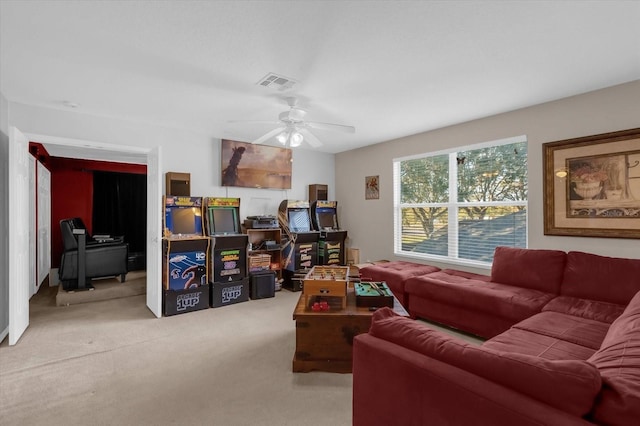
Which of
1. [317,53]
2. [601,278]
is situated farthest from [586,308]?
[317,53]

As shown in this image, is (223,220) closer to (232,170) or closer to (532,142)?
(232,170)

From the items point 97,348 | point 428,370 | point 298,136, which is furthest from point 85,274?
point 428,370

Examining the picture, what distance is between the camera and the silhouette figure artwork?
5102 millimetres

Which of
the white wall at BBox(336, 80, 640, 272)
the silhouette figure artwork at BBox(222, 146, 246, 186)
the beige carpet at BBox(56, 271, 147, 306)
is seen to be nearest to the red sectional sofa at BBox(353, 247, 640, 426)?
the white wall at BBox(336, 80, 640, 272)

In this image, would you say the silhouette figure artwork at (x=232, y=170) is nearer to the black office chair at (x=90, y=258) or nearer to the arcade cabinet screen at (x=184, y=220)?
→ the arcade cabinet screen at (x=184, y=220)

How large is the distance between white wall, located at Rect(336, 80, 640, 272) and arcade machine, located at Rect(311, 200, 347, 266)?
39 cm

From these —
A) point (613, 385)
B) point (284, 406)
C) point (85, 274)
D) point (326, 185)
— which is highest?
point (326, 185)

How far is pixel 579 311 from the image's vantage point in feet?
8.55

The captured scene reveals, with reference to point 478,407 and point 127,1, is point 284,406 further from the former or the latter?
point 127,1

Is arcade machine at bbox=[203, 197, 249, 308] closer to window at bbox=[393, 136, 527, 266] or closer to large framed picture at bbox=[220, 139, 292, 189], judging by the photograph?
large framed picture at bbox=[220, 139, 292, 189]

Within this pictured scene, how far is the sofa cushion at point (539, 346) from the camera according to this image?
6.28 ft

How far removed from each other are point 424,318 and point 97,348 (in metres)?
3.43

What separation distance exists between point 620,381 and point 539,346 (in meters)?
1.19

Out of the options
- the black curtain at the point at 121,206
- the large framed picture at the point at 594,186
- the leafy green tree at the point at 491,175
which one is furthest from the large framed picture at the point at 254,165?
the large framed picture at the point at 594,186
